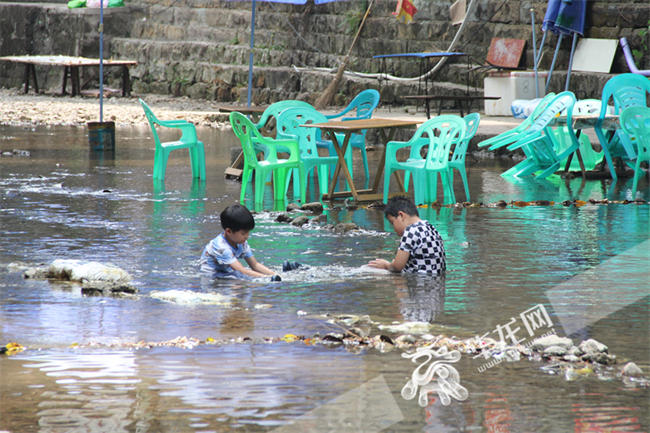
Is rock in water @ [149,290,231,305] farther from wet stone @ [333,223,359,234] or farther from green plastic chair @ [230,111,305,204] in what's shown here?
green plastic chair @ [230,111,305,204]

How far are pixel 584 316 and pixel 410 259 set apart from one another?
Result: 1.39m

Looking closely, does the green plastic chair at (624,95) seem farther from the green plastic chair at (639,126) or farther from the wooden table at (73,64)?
the wooden table at (73,64)

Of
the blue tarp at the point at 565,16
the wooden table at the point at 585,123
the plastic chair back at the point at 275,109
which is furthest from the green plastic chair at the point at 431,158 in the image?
the blue tarp at the point at 565,16

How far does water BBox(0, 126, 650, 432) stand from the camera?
330 centimetres

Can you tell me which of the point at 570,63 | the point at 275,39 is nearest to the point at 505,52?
the point at 570,63

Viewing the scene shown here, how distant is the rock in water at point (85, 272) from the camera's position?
5.41 m

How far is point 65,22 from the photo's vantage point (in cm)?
2791

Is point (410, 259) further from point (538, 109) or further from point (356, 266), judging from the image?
point (538, 109)

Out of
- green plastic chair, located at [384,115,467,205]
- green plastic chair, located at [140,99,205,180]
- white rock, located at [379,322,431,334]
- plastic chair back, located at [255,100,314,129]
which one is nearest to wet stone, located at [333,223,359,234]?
green plastic chair, located at [384,115,467,205]

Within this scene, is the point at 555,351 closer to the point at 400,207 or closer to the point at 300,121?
the point at 400,207

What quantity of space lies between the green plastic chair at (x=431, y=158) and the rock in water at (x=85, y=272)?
13.0 feet

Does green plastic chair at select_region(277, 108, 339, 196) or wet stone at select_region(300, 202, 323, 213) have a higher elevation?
green plastic chair at select_region(277, 108, 339, 196)

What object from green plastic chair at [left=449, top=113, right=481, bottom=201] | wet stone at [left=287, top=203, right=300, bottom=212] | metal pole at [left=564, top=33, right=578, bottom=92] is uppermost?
metal pole at [left=564, top=33, right=578, bottom=92]

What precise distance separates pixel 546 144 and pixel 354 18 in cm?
1102
